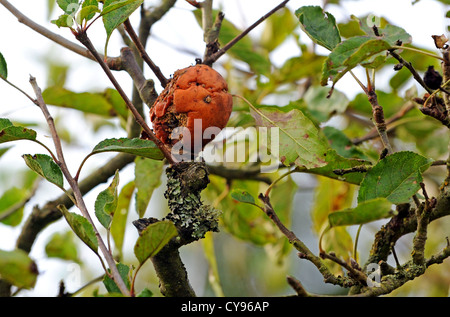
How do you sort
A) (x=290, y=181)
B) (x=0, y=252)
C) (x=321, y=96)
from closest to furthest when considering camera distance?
(x=0, y=252), (x=321, y=96), (x=290, y=181)

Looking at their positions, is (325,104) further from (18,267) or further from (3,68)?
(18,267)

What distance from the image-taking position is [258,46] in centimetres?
202

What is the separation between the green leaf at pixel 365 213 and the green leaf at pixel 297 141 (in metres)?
0.18

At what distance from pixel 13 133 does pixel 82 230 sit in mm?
202

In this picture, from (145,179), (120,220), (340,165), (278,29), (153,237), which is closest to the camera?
(153,237)

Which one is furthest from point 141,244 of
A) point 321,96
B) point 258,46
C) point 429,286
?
point 429,286

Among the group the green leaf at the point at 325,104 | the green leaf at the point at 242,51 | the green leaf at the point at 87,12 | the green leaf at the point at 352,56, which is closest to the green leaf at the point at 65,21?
the green leaf at the point at 87,12

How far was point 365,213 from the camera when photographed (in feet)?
2.20

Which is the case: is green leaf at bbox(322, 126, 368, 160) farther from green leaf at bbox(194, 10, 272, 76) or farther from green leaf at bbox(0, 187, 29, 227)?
green leaf at bbox(0, 187, 29, 227)

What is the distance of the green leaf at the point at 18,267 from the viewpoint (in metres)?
0.58

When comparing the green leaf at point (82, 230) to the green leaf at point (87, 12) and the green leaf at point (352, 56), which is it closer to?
the green leaf at point (87, 12)

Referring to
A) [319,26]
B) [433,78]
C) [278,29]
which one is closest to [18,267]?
[319,26]
